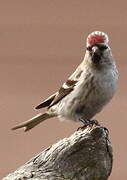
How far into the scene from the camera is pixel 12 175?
2260mm

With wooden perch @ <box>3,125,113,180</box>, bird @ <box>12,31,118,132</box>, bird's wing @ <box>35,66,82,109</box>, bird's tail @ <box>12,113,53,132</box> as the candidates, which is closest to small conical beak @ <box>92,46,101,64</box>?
bird @ <box>12,31,118,132</box>

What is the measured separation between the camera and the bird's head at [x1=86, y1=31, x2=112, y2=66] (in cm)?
308

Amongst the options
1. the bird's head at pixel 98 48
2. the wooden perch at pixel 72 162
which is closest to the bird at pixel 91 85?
the bird's head at pixel 98 48

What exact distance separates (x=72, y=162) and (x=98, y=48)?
96 centimetres

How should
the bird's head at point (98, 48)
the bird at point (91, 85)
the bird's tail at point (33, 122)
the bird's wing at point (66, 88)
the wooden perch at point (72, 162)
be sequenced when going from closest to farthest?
the wooden perch at point (72, 162) → the bird's head at point (98, 48) → the bird at point (91, 85) → the bird's wing at point (66, 88) → the bird's tail at point (33, 122)

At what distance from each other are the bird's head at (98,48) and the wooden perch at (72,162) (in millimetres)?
804

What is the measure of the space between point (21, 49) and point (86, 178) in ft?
8.31

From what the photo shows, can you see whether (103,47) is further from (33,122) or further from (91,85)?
(33,122)

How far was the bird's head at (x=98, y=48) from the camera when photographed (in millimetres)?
3076

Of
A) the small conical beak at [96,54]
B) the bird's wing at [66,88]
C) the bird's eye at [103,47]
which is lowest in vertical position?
the bird's eye at [103,47]

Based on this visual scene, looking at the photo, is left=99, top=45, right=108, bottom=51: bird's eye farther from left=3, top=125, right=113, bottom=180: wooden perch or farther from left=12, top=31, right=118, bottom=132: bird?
left=3, top=125, right=113, bottom=180: wooden perch

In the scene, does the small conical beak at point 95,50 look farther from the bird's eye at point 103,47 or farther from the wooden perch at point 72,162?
the wooden perch at point 72,162

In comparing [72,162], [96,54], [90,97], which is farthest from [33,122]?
[72,162]

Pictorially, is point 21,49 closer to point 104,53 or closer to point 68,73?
point 68,73
